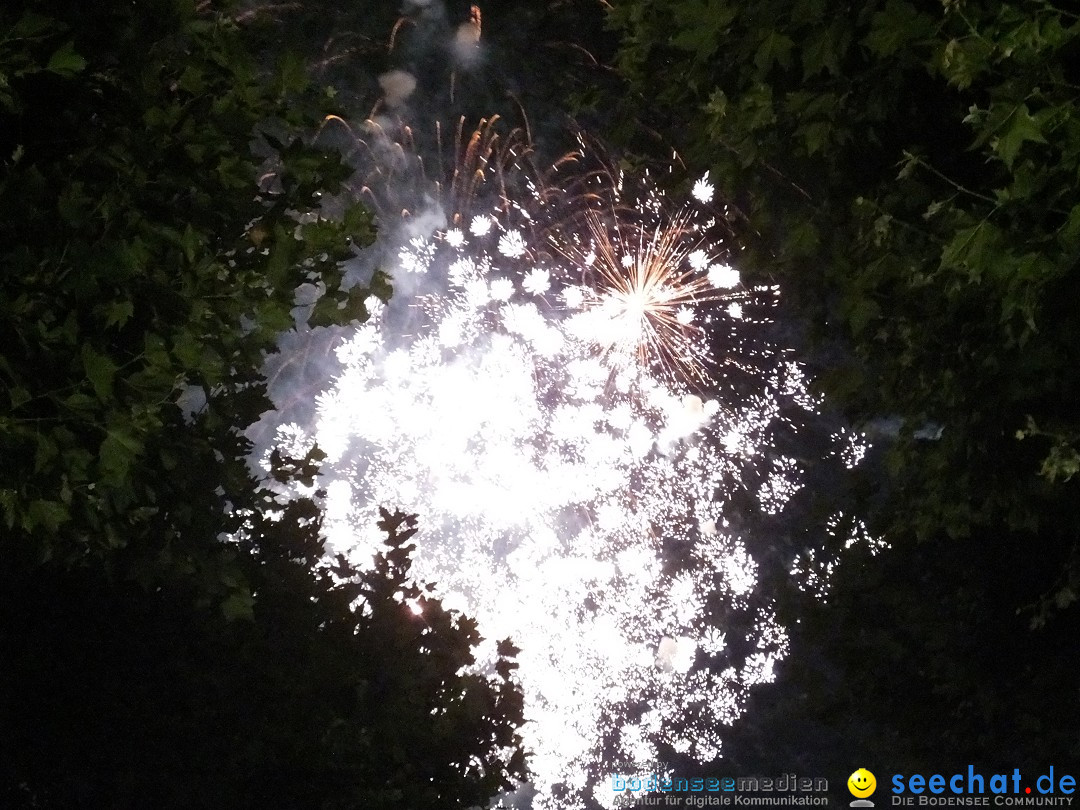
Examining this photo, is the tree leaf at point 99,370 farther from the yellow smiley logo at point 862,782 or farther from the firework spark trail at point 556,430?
the yellow smiley logo at point 862,782

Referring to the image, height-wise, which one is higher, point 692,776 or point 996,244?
point 692,776

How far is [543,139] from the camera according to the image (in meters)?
19.4

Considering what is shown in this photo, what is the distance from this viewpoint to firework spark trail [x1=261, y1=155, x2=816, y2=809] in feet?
64.4

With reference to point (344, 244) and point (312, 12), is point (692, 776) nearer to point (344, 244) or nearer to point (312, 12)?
point (312, 12)

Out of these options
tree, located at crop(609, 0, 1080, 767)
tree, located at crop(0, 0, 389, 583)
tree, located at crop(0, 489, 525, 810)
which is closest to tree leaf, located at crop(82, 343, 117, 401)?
tree, located at crop(0, 0, 389, 583)

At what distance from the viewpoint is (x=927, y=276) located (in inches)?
271

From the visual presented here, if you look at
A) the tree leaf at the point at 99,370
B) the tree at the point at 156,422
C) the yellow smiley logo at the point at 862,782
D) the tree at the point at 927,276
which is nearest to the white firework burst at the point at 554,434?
the yellow smiley logo at the point at 862,782

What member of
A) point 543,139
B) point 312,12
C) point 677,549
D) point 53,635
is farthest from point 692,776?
point 53,635

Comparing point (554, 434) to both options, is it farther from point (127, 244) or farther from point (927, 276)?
point (127, 244)

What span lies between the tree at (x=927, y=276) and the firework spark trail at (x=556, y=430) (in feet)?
24.8

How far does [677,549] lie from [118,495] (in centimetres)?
2047

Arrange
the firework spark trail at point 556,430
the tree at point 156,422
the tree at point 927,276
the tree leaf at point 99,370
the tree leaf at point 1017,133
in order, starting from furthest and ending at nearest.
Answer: the firework spark trail at point 556,430 → the tree at point 927,276 → the tree at point 156,422 → the tree leaf at point 99,370 → the tree leaf at point 1017,133

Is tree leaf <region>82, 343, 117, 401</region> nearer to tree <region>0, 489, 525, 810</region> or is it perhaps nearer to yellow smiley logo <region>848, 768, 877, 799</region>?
tree <region>0, 489, 525, 810</region>

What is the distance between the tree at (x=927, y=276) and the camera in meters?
5.91
